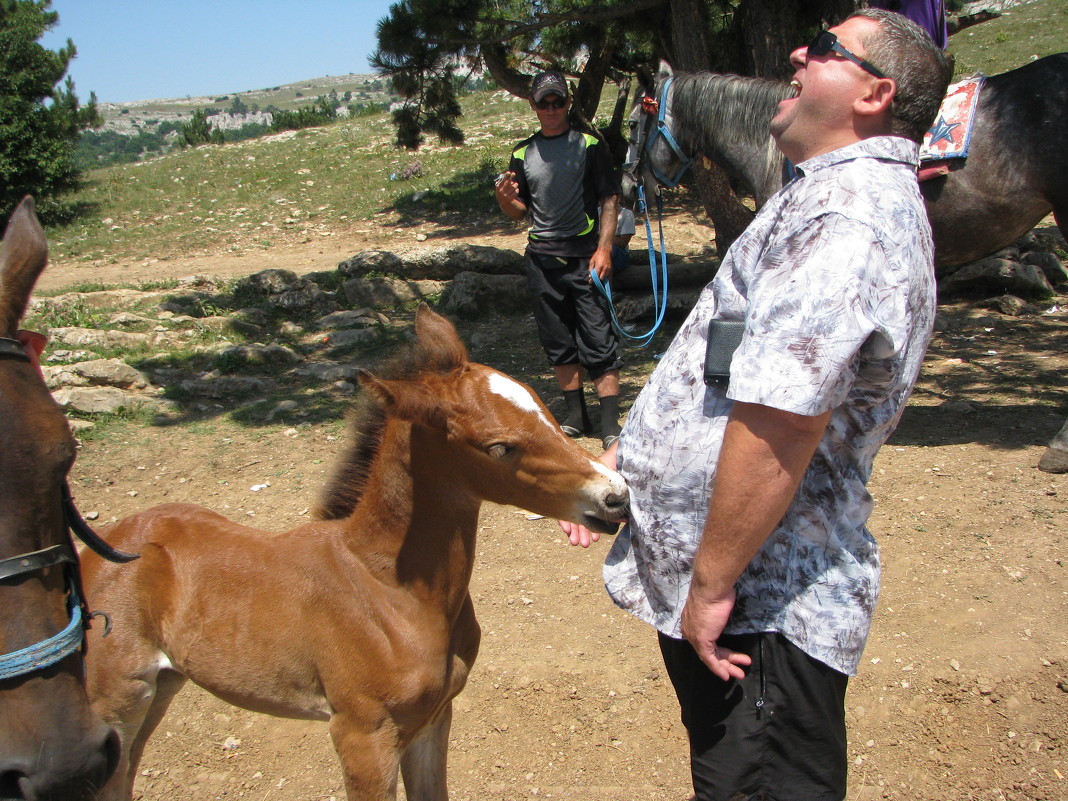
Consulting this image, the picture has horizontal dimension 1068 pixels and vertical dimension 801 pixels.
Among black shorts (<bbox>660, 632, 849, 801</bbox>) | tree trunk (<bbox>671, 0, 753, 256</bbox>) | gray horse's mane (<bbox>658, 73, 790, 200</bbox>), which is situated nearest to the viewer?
black shorts (<bbox>660, 632, 849, 801</bbox>)

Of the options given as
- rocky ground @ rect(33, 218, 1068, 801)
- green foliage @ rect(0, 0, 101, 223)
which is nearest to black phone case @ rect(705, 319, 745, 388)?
rocky ground @ rect(33, 218, 1068, 801)

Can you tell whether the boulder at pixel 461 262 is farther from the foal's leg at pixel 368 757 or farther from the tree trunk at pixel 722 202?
the foal's leg at pixel 368 757

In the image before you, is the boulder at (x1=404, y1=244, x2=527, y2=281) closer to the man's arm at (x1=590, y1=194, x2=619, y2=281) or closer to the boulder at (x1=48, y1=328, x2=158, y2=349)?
the boulder at (x1=48, y1=328, x2=158, y2=349)

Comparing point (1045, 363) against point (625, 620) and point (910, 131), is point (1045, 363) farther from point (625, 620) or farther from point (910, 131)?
point (910, 131)

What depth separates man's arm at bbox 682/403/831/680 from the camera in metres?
1.38

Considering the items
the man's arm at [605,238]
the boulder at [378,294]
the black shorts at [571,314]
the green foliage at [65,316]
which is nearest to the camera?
the man's arm at [605,238]

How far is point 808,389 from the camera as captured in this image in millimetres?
1332

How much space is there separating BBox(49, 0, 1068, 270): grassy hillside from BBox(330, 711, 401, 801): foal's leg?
38.9ft

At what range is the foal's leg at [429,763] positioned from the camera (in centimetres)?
250

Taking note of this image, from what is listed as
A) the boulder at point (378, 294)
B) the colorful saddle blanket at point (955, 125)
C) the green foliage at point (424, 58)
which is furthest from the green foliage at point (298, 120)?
the colorful saddle blanket at point (955, 125)

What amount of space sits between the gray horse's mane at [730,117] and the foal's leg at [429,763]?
4286mm

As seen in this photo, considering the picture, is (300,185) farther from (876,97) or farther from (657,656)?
(876,97)

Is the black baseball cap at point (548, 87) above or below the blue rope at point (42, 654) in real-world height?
above

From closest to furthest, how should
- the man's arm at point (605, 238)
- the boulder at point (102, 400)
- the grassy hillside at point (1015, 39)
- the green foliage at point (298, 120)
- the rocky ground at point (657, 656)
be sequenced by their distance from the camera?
the rocky ground at point (657, 656) < the man's arm at point (605, 238) < the boulder at point (102, 400) < the grassy hillside at point (1015, 39) < the green foliage at point (298, 120)
